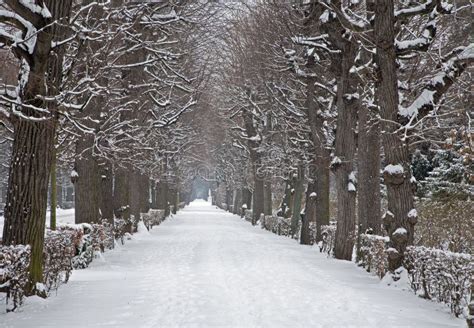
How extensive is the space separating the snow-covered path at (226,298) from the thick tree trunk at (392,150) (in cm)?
118

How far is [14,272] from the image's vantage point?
7598mm

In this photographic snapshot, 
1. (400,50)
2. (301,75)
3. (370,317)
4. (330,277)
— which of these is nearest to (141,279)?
(330,277)

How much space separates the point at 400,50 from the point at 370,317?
583 cm

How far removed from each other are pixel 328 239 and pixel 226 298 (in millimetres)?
9490


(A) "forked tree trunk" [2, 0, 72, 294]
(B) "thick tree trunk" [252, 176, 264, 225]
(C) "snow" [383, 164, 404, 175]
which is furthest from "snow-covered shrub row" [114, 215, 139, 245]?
(C) "snow" [383, 164, 404, 175]

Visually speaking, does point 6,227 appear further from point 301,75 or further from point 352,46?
point 301,75

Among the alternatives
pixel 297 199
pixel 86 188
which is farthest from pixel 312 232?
pixel 86 188

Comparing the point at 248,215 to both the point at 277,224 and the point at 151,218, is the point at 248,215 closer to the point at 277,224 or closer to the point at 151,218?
the point at 151,218

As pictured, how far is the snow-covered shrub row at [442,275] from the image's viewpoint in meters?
8.16

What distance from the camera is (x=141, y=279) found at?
1184 centimetres

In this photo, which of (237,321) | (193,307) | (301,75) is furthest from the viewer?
(301,75)

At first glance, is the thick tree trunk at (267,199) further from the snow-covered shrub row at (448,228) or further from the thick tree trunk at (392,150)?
the thick tree trunk at (392,150)

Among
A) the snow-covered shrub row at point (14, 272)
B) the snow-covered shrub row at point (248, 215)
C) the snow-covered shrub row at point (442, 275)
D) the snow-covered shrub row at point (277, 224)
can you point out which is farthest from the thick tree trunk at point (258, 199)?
the snow-covered shrub row at point (14, 272)

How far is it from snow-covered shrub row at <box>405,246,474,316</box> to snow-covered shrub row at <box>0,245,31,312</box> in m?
6.44
